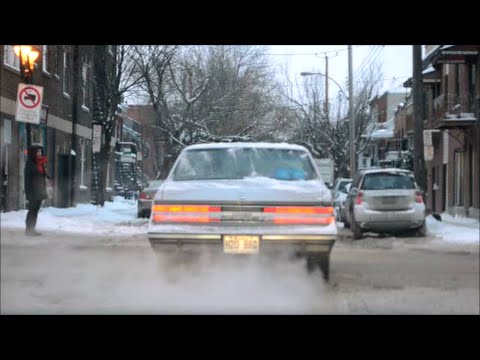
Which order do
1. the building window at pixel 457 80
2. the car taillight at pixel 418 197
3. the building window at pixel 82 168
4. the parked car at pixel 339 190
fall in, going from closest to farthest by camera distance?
the building window at pixel 82 168 → the parked car at pixel 339 190 → the car taillight at pixel 418 197 → the building window at pixel 457 80

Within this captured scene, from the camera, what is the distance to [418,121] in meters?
7.86

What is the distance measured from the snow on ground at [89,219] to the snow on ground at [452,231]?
2.61 metres

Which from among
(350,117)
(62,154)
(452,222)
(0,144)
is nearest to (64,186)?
(62,154)

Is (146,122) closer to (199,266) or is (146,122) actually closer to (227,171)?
(227,171)

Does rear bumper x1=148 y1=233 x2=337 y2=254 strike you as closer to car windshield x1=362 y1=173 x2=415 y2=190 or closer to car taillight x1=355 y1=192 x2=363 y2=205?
car taillight x1=355 y1=192 x2=363 y2=205

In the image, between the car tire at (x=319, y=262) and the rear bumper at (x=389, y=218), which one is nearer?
the car tire at (x=319, y=262)

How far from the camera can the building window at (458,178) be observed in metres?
7.53

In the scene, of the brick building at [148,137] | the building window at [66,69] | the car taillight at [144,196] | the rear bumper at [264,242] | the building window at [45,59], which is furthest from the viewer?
the brick building at [148,137]

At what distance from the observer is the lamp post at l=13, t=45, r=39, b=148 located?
5023 millimetres

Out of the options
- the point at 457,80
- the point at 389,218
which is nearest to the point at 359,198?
the point at 389,218

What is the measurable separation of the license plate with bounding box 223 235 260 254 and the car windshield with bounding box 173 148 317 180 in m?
0.63

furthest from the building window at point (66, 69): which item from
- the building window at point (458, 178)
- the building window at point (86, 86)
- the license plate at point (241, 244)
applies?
the building window at point (458, 178)

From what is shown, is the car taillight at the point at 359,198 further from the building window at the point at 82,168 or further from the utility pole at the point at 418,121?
the building window at the point at 82,168

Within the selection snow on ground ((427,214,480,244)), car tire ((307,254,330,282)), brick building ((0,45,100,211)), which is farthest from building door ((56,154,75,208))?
snow on ground ((427,214,480,244))
